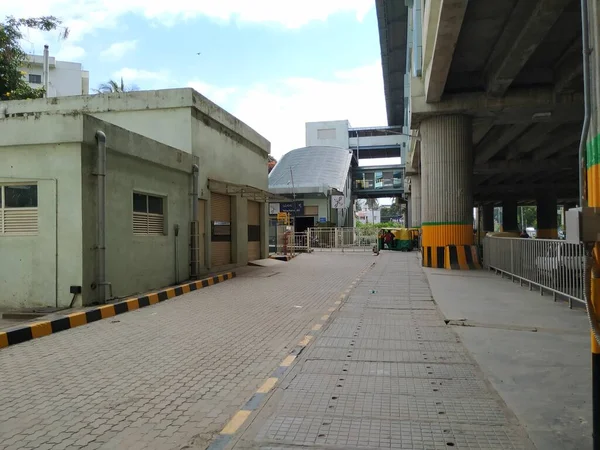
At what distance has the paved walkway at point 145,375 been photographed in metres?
3.90

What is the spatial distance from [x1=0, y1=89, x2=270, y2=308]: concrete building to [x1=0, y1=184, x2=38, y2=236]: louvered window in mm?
20

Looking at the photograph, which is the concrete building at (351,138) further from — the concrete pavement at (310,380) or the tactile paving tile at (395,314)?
the concrete pavement at (310,380)

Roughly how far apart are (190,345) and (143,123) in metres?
9.80

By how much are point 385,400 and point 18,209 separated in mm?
8342

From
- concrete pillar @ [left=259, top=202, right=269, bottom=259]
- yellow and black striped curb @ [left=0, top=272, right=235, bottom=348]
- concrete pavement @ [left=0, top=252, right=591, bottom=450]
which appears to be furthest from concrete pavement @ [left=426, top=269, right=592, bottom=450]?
concrete pillar @ [left=259, top=202, right=269, bottom=259]

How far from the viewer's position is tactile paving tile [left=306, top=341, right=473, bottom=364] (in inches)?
231

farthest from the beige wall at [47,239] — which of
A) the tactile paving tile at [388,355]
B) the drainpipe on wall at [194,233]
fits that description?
the tactile paving tile at [388,355]

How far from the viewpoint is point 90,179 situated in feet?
31.7

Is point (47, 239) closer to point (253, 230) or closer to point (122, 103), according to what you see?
point (122, 103)

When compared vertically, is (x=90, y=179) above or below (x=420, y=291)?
above

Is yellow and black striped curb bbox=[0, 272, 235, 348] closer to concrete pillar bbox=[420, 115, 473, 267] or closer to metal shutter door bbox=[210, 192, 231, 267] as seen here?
metal shutter door bbox=[210, 192, 231, 267]

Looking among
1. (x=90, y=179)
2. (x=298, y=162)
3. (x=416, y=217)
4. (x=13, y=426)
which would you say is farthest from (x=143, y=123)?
(x=298, y=162)

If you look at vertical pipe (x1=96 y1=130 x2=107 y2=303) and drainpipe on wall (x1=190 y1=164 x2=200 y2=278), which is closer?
vertical pipe (x1=96 y1=130 x2=107 y2=303)

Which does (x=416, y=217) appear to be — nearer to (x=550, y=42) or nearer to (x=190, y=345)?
(x=550, y=42)
